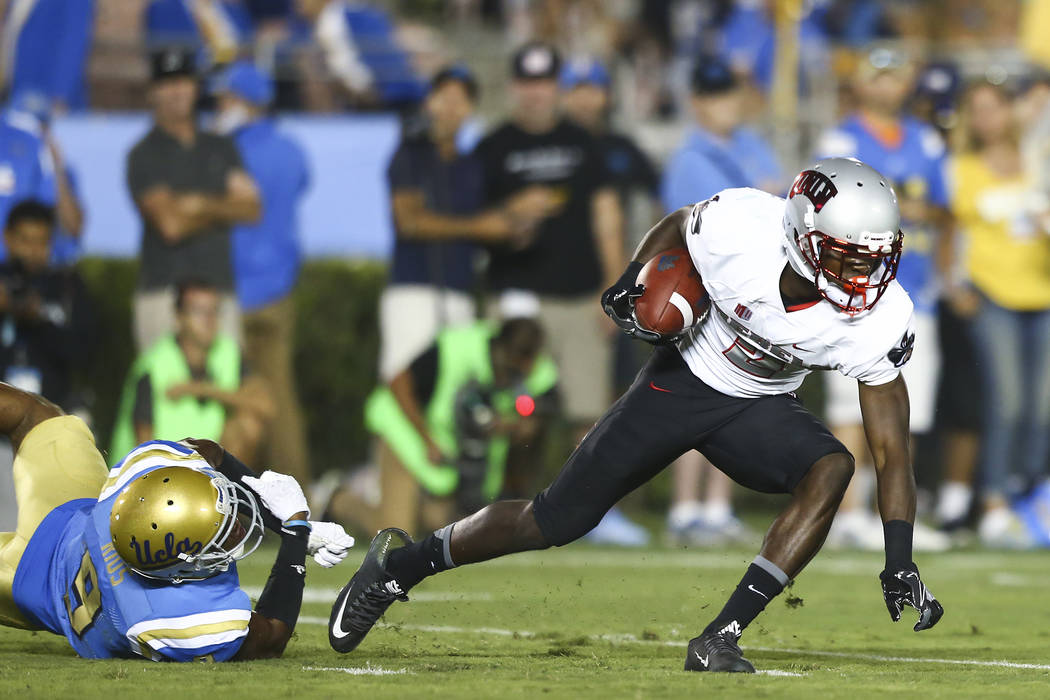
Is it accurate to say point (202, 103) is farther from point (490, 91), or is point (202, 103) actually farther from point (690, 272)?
point (690, 272)

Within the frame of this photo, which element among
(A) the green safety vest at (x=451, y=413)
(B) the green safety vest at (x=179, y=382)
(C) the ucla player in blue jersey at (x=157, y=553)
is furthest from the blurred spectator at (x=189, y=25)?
(C) the ucla player in blue jersey at (x=157, y=553)

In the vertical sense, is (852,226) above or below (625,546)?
above

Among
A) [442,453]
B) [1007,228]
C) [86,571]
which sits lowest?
[442,453]

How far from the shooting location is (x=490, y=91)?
11.8 meters

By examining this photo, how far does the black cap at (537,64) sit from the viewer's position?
9242 millimetres

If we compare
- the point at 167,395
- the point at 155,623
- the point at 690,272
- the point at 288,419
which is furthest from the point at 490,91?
the point at 155,623

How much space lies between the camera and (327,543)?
524 cm

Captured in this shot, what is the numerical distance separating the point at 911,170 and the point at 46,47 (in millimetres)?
5171

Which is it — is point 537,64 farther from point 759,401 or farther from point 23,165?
point 759,401

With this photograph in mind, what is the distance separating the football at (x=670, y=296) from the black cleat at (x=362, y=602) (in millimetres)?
1151

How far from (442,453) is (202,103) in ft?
8.46

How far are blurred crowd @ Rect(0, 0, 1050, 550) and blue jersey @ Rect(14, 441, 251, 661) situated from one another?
3.46 m

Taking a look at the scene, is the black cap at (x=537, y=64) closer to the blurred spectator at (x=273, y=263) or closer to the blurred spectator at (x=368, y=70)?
the blurred spectator at (x=273, y=263)

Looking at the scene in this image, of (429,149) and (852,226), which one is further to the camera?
(429,149)
